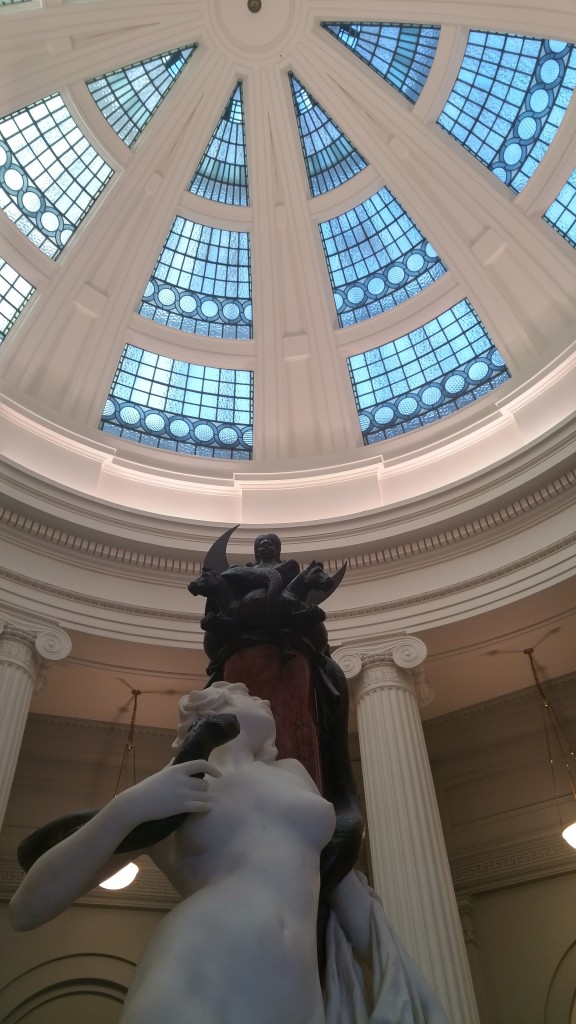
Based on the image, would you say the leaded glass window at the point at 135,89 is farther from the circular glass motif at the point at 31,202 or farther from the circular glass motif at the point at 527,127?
the circular glass motif at the point at 527,127

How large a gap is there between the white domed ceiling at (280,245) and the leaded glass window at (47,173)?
1.5 inches

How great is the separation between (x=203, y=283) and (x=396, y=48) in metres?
5.90

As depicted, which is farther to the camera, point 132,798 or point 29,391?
point 29,391

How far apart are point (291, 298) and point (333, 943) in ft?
47.9

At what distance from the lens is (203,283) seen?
16.2 metres

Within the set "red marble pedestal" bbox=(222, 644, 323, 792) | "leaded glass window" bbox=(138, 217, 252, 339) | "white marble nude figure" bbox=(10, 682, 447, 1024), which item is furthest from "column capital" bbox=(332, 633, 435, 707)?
"leaded glass window" bbox=(138, 217, 252, 339)

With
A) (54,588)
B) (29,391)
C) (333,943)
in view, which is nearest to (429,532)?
(54,588)

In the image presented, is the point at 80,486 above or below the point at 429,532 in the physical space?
above

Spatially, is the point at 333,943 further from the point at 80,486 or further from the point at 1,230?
the point at 1,230

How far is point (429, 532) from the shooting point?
10727 mm

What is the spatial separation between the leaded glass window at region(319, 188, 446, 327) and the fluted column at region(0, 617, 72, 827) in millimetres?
9045

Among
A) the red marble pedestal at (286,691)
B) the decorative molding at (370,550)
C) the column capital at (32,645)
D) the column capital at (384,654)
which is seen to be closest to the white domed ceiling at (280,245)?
the decorative molding at (370,550)

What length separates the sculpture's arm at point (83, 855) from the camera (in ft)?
6.65

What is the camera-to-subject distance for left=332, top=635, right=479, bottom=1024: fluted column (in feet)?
25.5
